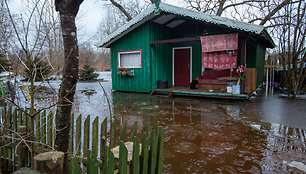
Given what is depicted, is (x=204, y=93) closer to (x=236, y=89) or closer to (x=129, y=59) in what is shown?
(x=236, y=89)

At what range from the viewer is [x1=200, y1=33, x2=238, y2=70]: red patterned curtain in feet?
28.3

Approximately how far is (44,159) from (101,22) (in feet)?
107

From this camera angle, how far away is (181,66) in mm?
12156

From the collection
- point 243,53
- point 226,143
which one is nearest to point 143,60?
point 243,53

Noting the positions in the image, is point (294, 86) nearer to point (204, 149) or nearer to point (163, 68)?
point (163, 68)

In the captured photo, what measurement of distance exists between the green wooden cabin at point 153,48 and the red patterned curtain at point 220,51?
3.79ft

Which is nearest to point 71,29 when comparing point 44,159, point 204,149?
point 44,159

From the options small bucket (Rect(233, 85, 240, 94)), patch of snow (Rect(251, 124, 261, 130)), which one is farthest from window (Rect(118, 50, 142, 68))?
patch of snow (Rect(251, 124, 261, 130))

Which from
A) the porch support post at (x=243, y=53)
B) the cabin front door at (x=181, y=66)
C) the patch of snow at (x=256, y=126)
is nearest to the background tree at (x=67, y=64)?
the patch of snow at (x=256, y=126)

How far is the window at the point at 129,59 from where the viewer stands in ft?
37.2

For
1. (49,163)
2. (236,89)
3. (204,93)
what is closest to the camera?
(49,163)

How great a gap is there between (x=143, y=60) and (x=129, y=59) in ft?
3.71

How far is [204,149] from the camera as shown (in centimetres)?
360

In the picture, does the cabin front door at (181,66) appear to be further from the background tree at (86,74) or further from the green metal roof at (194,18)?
the background tree at (86,74)
